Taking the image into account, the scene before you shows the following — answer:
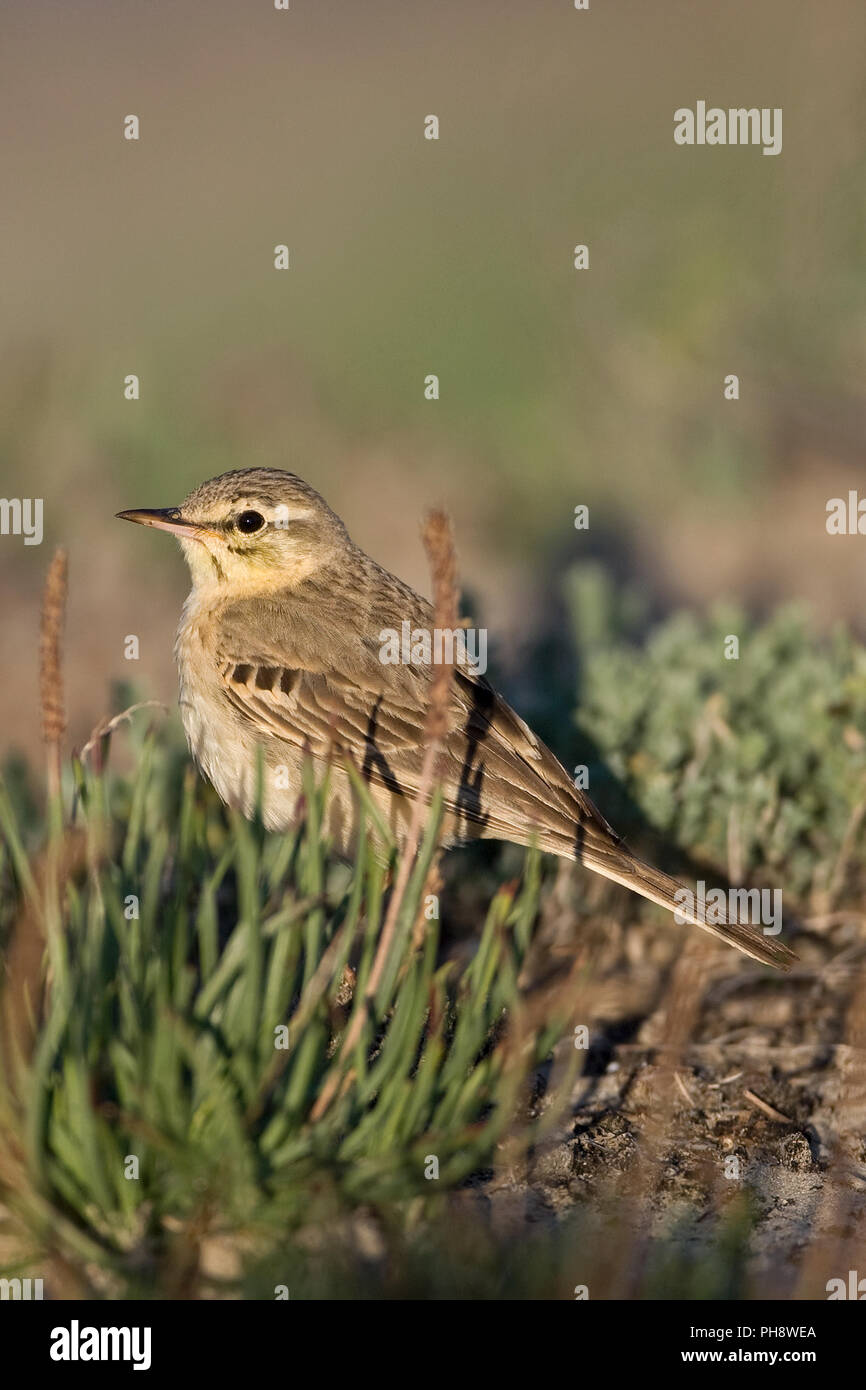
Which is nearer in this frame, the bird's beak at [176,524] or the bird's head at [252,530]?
the bird's beak at [176,524]

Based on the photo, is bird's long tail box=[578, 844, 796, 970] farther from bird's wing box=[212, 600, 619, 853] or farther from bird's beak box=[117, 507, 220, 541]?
bird's beak box=[117, 507, 220, 541]

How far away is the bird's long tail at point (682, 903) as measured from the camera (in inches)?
211

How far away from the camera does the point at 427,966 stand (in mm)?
4035

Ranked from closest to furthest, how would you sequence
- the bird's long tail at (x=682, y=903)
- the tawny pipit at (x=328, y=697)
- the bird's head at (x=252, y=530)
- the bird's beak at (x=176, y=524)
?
the bird's long tail at (x=682, y=903)
the tawny pipit at (x=328, y=697)
the bird's beak at (x=176, y=524)
the bird's head at (x=252, y=530)

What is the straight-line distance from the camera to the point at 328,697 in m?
6.16

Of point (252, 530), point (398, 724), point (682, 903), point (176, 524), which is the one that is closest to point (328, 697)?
point (398, 724)

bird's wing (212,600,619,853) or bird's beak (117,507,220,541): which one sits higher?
bird's beak (117,507,220,541)

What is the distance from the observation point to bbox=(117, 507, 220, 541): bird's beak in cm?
631

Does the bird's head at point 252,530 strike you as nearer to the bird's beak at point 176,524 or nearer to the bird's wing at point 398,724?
the bird's beak at point 176,524

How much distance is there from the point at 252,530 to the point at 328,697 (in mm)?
867

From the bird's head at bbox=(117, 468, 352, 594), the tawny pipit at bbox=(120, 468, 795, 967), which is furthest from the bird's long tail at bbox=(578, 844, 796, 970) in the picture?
the bird's head at bbox=(117, 468, 352, 594)

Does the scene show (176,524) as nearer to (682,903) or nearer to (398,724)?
(398,724)

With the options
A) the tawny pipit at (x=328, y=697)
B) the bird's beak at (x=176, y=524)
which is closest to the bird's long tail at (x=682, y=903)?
the tawny pipit at (x=328, y=697)

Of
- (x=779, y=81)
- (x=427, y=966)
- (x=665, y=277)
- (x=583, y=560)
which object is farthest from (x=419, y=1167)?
(x=779, y=81)
